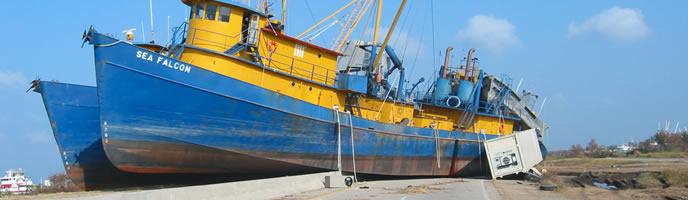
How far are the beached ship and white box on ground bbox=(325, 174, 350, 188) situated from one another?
1.61 m

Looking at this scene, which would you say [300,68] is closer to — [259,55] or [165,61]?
[259,55]

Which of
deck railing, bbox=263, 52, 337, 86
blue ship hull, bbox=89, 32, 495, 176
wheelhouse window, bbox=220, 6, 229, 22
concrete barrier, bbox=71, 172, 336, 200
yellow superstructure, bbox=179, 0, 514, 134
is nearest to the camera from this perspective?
concrete barrier, bbox=71, 172, 336, 200

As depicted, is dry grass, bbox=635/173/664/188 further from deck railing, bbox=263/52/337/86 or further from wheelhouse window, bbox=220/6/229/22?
wheelhouse window, bbox=220/6/229/22

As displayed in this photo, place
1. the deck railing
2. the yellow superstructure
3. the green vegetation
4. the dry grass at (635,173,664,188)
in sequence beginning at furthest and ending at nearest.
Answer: the green vegetation < the dry grass at (635,173,664,188) < the deck railing < the yellow superstructure

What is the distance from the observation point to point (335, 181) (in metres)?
22.6

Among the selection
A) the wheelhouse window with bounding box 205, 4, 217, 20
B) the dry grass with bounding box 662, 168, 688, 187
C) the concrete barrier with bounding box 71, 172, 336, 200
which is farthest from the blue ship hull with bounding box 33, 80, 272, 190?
the dry grass with bounding box 662, 168, 688, 187

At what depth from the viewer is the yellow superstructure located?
72.3ft

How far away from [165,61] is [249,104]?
288cm

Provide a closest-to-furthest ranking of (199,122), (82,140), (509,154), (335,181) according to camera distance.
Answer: (199,122)
(335,181)
(82,140)
(509,154)

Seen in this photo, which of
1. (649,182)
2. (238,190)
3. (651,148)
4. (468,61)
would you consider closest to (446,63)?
(468,61)

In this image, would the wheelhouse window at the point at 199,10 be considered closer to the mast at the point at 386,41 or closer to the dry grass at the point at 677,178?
the mast at the point at 386,41

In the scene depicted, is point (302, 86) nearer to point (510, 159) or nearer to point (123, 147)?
point (123, 147)

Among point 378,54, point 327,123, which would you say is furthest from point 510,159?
point 327,123

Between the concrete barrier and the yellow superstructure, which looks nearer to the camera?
the concrete barrier
